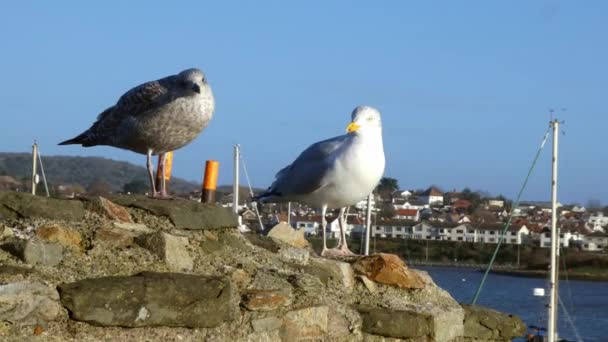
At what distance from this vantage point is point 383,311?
583 centimetres

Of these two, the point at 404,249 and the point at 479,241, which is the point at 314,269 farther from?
the point at 479,241

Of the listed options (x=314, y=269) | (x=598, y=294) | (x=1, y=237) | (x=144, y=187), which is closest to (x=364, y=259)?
(x=314, y=269)

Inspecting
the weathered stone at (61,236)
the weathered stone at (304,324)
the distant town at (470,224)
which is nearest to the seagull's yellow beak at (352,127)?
the weathered stone at (304,324)

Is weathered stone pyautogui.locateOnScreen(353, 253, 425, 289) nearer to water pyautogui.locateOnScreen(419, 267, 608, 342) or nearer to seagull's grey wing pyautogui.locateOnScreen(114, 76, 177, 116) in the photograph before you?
seagull's grey wing pyautogui.locateOnScreen(114, 76, 177, 116)

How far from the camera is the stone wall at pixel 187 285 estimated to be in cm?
468

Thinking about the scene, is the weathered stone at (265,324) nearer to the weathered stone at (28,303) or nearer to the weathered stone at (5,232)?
the weathered stone at (28,303)

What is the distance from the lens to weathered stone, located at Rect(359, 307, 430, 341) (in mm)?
5762

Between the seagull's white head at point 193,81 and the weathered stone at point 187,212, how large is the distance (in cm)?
61

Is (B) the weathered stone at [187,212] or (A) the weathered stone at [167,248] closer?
(A) the weathered stone at [167,248]

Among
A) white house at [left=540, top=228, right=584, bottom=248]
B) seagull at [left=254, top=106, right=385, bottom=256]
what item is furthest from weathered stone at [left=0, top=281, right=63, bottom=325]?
white house at [left=540, top=228, right=584, bottom=248]

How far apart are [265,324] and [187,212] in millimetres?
840

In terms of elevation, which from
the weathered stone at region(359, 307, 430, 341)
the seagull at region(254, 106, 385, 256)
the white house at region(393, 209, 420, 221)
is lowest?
the weathered stone at region(359, 307, 430, 341)

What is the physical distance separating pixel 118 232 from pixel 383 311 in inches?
57.6

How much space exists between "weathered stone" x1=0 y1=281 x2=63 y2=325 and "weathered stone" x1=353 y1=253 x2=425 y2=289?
6.99 feet
